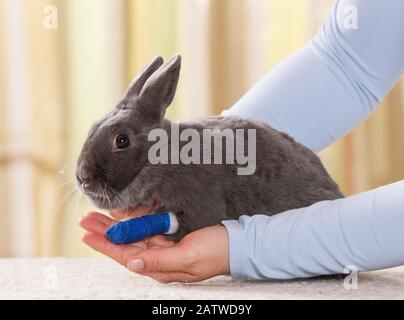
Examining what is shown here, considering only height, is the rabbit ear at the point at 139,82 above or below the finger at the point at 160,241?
above

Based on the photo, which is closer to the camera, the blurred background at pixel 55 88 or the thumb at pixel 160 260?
the thumb at pixel 160 260

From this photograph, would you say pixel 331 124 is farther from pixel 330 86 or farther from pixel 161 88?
pixel 161 88

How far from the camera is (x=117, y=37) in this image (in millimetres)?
1727

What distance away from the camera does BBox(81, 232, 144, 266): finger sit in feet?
2.97

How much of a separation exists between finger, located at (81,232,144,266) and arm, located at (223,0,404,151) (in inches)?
12.1

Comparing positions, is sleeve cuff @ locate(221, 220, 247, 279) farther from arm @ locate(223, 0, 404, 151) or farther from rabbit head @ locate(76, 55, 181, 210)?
arm @ locate(223, 0, 404, 151)

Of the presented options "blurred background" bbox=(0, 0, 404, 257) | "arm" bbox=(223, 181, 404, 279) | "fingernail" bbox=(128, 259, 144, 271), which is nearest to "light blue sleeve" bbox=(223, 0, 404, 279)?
"arm" bbox=(223, 181, 404, 279)

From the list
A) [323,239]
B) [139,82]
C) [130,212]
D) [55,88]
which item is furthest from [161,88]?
[55,88]

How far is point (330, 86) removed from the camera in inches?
44.4

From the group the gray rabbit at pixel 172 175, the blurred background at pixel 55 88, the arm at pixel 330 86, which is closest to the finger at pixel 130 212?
the gray rabbit at pixel 172 175

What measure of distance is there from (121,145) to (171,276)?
18cm

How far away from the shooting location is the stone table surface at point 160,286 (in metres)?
0.81

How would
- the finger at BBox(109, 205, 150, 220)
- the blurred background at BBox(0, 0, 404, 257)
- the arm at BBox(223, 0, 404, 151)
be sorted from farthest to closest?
the blurred background at BBox(0, 0, 404, 257), the arm at BBox(223, 0, 404, 151), the finger at BBox(109, 205, 150, 220)

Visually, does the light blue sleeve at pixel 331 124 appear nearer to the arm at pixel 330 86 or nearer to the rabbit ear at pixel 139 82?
the arm at pixel 330 86
